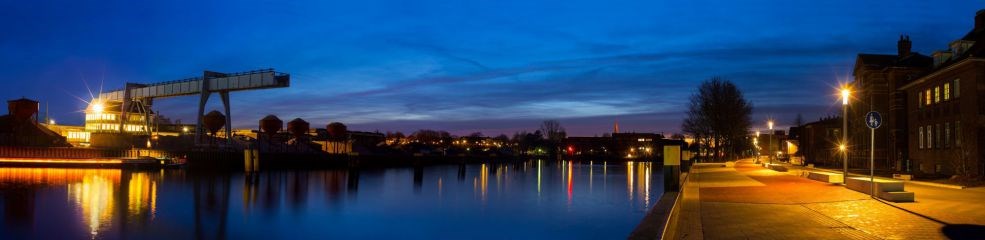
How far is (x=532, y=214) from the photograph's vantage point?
31500mm

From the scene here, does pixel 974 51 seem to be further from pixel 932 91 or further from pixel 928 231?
pixel 928 231

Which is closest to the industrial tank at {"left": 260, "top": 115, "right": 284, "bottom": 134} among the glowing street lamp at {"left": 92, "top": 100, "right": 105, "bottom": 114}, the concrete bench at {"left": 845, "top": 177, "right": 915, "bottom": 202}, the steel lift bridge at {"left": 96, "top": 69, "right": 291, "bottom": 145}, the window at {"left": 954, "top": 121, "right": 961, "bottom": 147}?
the steel lift bridge at {"left": 96, "top": 69, "right": 291, "bottom": 145}

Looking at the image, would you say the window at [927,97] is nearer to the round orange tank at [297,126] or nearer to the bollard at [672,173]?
the bollard at [672,173]

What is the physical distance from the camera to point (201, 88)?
77625 mm

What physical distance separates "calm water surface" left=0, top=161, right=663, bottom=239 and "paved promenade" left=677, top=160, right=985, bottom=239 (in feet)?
19.2

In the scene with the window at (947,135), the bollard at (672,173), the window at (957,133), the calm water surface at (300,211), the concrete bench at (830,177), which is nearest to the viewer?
the calm water surface at (300,211)

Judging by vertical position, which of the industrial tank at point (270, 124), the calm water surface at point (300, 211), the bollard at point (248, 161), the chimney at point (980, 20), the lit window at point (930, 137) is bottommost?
the calm water surface at point (300, 211)

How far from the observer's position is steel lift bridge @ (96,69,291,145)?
68750 mm

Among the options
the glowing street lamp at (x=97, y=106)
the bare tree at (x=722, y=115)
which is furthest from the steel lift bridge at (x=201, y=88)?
the bare tree at (x=722, y=115)

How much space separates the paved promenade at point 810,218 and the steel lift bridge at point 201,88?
2162 inches

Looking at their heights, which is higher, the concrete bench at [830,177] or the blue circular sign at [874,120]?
the blue circular sign at [874,120]

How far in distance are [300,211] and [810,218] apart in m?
24.3

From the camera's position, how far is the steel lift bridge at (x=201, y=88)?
68.8 meters

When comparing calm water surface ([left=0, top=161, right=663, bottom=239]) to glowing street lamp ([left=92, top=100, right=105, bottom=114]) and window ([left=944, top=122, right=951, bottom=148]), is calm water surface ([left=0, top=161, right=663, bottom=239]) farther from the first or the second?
glowing street lamp ([left=92, top=100, right=105, bottom=114])
